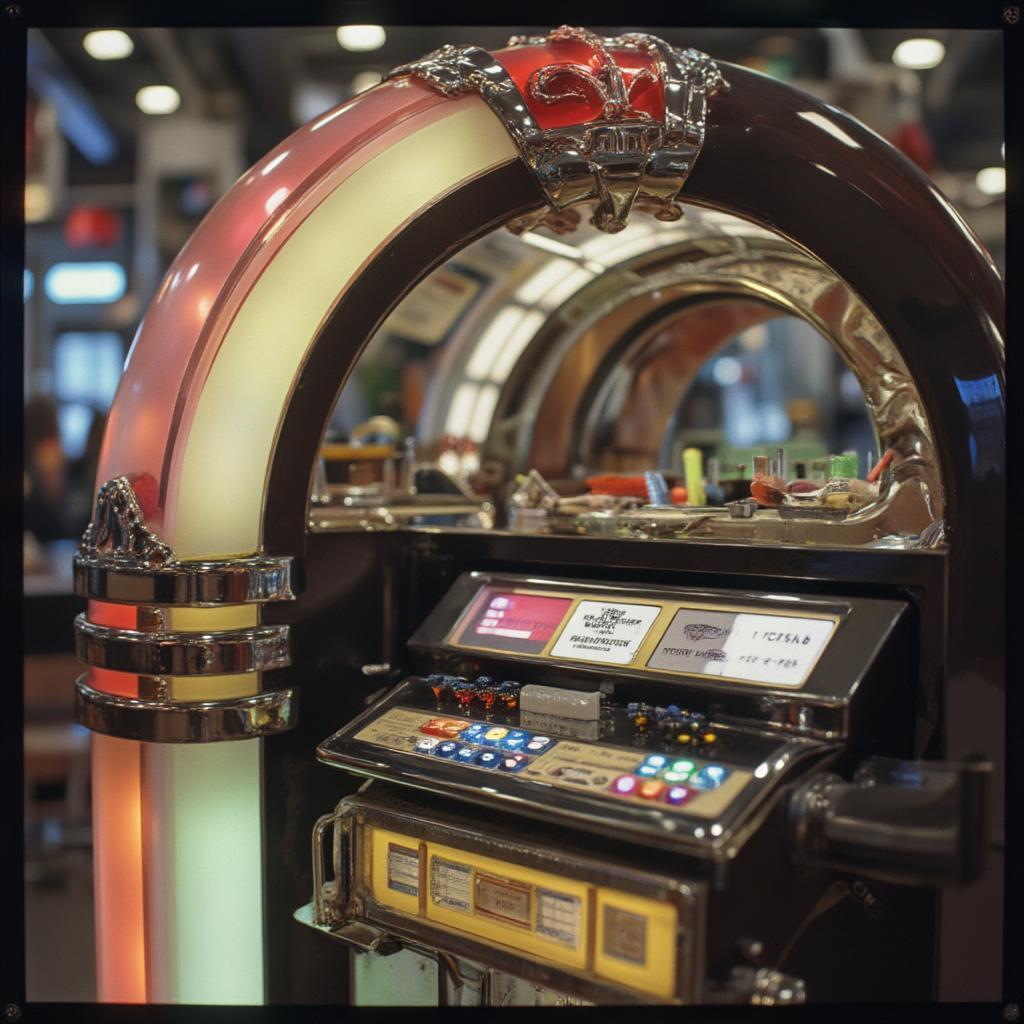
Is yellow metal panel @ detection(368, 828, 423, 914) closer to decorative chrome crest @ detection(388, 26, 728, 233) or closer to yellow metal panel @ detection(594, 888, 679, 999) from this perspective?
yellow metal panel @ detection(594, 888, 679, 999)

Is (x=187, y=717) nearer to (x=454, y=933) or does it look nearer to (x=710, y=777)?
(x=454, y=933)

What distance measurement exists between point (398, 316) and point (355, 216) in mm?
1521

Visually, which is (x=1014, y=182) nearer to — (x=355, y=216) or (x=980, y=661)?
(x=980, y=661)

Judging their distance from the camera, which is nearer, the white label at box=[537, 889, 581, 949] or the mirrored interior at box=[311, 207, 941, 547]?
the white label at box=[537, 889, 581, 949]

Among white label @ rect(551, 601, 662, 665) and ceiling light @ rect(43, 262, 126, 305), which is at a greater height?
ceiling light @ rect(43, 262, 126, 305)

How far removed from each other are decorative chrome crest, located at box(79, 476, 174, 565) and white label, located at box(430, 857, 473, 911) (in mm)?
455

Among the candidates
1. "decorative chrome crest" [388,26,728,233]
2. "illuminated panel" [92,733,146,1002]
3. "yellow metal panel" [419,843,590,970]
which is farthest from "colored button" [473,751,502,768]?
"decorative chrome crest" [388,26,728,233]

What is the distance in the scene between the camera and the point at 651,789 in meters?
1.02

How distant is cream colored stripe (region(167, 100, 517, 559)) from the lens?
4.06 feet

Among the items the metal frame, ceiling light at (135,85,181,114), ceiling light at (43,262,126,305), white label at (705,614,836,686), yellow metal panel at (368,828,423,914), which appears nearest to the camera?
the metal frame

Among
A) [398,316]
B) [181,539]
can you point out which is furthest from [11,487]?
[398,316]

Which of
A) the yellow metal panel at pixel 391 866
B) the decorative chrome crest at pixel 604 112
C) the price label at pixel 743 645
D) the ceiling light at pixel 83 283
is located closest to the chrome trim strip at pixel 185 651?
the yellow metal panel at pixel 391 866

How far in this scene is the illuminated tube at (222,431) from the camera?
124 cm

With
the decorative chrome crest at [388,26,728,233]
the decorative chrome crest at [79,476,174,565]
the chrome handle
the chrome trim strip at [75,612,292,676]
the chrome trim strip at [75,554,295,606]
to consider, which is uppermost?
the decorative chrome crest at [388,26,728,233]
